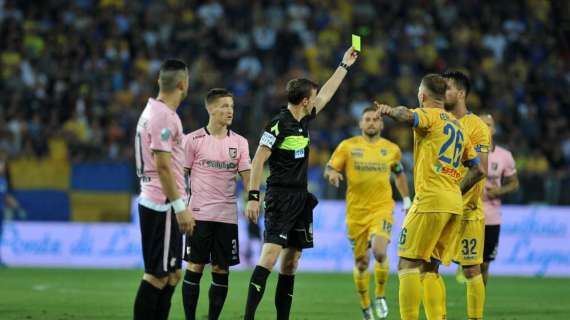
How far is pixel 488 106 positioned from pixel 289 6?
604cm

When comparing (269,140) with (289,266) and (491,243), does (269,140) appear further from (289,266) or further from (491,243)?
(491,243)

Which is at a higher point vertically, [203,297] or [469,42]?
[469,42]

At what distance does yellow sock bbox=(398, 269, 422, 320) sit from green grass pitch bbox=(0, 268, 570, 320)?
3021 mm

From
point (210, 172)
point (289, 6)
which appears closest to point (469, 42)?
point (289, 6)

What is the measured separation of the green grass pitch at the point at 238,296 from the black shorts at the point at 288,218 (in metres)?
2.09

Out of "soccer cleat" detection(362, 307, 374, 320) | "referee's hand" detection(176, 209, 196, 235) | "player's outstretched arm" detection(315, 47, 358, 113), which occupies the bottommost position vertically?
"soccer cleat" detection(362, 307, 374, 320)

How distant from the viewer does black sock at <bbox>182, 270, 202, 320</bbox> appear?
10.6 metres

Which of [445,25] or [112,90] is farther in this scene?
[445,25]

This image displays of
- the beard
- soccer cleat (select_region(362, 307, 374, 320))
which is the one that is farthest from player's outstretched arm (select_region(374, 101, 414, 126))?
the beard

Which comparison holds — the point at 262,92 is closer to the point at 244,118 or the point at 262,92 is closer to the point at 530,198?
the point at 244,118

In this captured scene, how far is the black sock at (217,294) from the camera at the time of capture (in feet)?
34.7

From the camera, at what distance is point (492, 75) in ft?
85.1

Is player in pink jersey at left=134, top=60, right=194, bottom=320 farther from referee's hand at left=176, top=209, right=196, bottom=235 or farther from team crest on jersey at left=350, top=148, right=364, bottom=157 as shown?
team crest on jersey at left=350, top=148, right=364, bottom=157

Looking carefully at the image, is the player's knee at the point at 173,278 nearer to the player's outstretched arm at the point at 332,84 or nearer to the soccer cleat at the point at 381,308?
the player's outstretched arm at the point at 332,84
